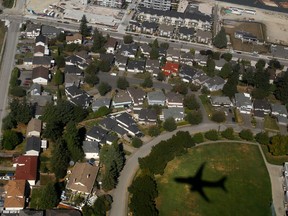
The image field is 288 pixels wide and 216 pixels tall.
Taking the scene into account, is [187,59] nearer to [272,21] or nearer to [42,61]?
[42,61]

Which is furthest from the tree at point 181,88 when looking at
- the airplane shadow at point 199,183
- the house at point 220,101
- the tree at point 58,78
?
the tree at point 58,78

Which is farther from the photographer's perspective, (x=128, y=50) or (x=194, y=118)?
(x=128, y=50)

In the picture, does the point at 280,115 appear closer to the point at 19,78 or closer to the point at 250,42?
the point at 250,42

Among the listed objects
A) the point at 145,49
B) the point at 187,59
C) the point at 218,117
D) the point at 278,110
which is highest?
the point at 187,59

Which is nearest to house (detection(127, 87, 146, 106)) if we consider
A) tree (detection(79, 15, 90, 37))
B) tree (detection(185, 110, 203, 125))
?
tree (detection(185, 110, 203, 125))

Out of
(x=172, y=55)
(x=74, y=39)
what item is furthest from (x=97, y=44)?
(x=172, y=55)

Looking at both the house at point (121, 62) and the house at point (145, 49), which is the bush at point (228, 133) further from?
the house at point (145, 49)

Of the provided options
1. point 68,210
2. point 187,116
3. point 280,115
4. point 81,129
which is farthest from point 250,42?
point 68,210
